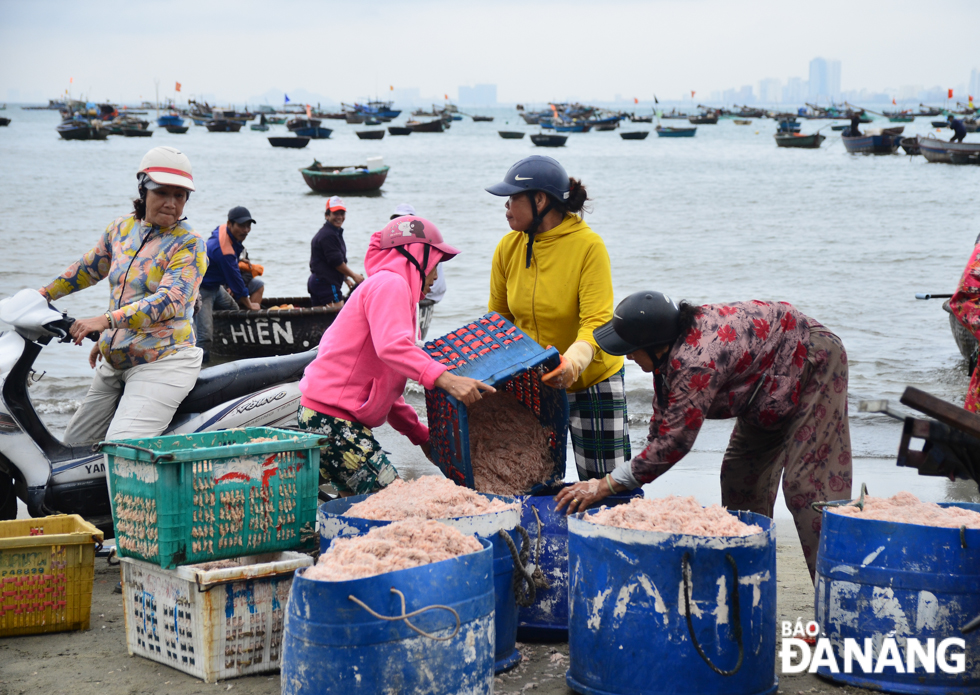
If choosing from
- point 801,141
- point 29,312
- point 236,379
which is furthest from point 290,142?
point 29,312

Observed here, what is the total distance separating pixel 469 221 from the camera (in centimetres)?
3497

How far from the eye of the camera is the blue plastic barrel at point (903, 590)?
10.5 ft

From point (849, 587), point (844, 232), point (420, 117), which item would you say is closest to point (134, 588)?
point (849, 587)

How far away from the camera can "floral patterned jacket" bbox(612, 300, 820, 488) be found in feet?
11.7

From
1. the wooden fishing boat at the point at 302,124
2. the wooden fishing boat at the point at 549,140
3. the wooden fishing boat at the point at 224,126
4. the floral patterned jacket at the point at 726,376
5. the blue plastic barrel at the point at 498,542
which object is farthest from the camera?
the wooden fishing boat at the point at 224,126

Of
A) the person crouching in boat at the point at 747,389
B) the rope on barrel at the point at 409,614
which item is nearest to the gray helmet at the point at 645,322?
the person crouching in boat at the point at 747,389

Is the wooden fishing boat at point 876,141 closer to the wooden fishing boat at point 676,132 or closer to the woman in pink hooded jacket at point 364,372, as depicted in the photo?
the wooden fishing boat at point 676,132

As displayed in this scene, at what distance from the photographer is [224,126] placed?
121m

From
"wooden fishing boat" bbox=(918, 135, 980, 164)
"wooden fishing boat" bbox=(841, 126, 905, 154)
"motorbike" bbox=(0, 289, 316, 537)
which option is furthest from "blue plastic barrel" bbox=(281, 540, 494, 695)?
"wooden fishing boat" bbox=(841, 126, 905, 154)

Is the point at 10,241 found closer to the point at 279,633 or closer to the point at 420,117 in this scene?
the point at 279,633

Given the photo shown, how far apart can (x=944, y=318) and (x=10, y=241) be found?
2292cm

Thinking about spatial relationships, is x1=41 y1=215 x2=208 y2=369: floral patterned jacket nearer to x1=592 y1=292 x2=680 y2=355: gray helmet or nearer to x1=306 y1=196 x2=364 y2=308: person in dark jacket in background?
x1=592 y1=292 x2=680 y2=355: gray helmet

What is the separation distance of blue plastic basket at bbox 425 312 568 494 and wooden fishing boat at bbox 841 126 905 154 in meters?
74.4

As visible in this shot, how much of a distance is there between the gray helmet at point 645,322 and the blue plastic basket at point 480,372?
52cm
